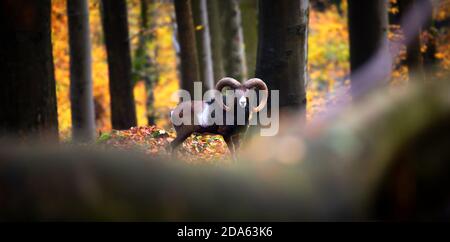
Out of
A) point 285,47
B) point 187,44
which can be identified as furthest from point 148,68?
point 285,47

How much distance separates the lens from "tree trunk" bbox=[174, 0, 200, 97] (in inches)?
706

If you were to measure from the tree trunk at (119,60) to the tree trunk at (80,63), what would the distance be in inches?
20.8

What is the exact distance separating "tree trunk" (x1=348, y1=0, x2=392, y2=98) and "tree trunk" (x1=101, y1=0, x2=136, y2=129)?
19.9 feet

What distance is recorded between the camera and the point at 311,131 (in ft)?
22.7

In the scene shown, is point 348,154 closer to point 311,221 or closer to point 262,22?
point 311,221

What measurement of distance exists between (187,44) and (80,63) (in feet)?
9.31

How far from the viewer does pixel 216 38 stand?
71.8ft

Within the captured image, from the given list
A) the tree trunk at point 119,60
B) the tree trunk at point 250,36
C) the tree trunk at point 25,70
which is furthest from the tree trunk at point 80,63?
the tree trunk at point 25,70

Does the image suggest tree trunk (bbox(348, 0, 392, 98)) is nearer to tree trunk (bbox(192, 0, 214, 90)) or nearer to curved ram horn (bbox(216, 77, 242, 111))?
curved ram horn (bbox(216, 77, 242, 111))

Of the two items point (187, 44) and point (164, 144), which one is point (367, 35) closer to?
point (164, 144)

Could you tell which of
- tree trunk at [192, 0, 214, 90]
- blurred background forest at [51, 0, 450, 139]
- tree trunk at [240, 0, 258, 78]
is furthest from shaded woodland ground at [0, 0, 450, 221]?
blurred background forest at [51, 0, 450, 139]

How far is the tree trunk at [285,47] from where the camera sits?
10977 millimetres

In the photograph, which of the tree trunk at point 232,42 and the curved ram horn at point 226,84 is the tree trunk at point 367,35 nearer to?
the curved ram horn at point 226,84
